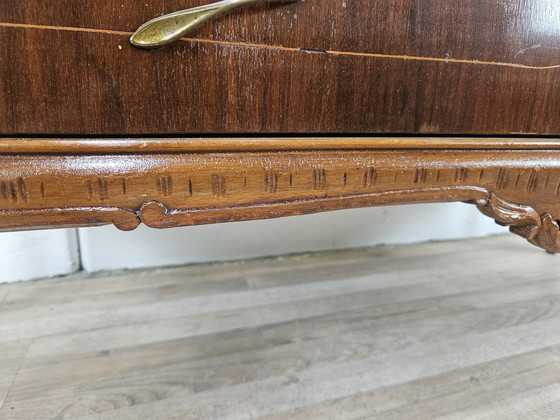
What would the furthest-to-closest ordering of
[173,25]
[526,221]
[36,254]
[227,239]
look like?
[227,239] < [36,254] < [526,221] < [173,25]

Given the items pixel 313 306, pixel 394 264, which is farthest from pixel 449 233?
pixel 313 306

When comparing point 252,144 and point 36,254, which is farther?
point 36,254

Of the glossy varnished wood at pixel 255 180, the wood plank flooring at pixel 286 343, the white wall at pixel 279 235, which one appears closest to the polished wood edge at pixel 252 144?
the glossy varnished wood at pixel 255 180

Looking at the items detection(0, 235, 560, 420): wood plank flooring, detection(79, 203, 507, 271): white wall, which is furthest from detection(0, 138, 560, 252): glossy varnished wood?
detection(79, 203, 507, 271): white wall

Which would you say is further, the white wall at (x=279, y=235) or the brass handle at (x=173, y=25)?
the white wall at (x=279, y=235)

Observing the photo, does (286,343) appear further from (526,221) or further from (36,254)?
(36,254)

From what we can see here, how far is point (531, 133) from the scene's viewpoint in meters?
0.37

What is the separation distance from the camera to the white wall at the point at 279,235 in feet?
2.98

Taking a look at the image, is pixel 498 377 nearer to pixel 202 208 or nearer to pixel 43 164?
pixel 202 208

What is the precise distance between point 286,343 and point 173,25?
0.51 metres

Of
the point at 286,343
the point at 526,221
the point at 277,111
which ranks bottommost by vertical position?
the point at 286,343

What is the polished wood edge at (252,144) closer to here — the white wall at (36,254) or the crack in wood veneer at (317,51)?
the crack in wood veneer at (317,51)

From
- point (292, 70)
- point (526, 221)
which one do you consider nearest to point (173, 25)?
point (292, 70)

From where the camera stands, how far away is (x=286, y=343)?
626 mm
